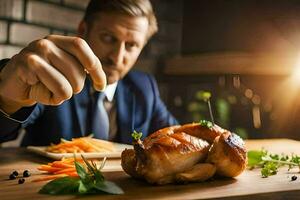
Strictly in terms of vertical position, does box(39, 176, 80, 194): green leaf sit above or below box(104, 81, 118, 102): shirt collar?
below

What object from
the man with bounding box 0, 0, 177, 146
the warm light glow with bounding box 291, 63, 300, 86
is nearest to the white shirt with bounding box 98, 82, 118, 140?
the man with bounding box 0, 0, 177, 146

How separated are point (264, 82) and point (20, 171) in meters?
2.10

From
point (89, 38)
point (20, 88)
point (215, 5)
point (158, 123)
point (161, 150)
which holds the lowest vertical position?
point (158, 123)

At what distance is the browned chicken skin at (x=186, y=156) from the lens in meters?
0.97

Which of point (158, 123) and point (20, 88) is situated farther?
point (158, 123)

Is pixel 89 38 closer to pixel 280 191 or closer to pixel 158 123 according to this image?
pixel 158 123

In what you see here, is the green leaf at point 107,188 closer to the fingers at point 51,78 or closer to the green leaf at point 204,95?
the fingers at point 51,78

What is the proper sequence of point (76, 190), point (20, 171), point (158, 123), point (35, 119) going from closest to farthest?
point (76, 190)
point (20, 171)
point (35, 119)
point (158, 123)

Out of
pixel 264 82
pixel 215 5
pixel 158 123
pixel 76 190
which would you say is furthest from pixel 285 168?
pixel 215 5

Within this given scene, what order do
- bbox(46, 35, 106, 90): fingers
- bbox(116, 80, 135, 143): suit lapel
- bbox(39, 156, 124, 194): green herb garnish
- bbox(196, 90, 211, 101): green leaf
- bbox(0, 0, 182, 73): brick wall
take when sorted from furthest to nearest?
bbox(0, 0, 182, 73): brick wall
bbox(116, 80, 135, 143): suit lapel
bbox(196, 90, 211, 101): green leaf
bbox(46, 35, 106, 90): fingers
bbox(39, 156, 124, 194): green herb garnish

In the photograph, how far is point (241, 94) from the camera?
303 cm

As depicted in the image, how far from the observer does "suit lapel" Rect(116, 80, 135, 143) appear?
7.26 feet

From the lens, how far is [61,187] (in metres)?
0.87

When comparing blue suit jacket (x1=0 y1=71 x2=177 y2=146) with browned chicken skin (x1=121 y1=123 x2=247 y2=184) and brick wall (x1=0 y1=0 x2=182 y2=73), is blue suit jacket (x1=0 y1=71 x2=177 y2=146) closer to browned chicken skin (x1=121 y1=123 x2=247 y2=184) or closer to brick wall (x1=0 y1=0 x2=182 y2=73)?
brick wall (x1=0 y1=0 x2=182 y2=73)
